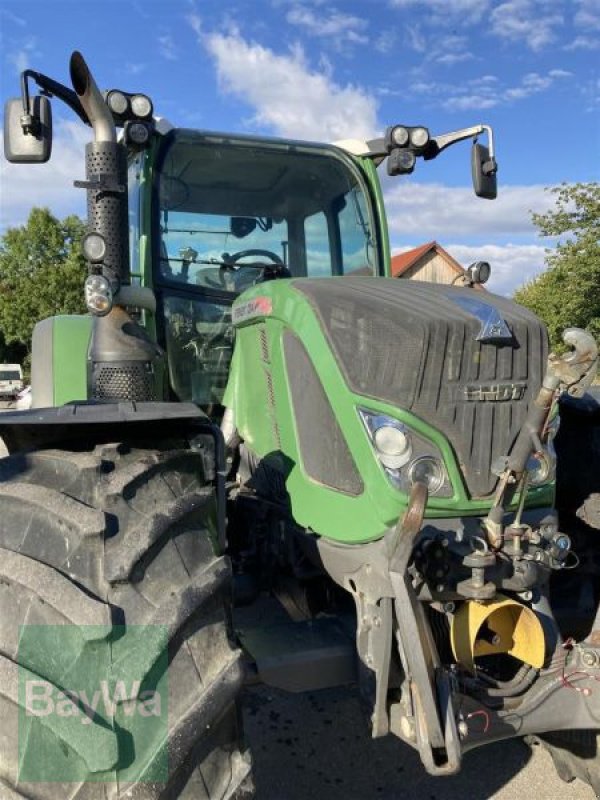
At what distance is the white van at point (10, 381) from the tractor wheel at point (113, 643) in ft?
98.2

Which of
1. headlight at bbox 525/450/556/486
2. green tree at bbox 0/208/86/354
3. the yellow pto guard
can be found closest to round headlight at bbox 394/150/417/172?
headlight at bbox 525/450/556/486

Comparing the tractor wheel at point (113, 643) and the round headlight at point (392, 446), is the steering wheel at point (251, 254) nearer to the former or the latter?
the round headlight at point (392, 446)

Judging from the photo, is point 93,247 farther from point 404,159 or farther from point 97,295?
point 404,159

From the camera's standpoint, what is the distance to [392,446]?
245 cm

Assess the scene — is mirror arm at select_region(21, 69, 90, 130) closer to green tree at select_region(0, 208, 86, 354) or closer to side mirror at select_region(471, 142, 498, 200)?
side mirror at select_region(471, 142, 498, 200)

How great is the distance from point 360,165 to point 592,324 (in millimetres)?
22126

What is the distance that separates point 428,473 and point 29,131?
203 centimetres

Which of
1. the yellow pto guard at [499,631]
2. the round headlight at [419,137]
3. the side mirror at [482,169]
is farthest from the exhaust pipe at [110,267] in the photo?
the side mirror at [482,169]

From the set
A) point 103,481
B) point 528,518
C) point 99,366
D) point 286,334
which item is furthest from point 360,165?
point 103,481

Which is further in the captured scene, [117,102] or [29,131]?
[117,102]

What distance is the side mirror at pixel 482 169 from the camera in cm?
410

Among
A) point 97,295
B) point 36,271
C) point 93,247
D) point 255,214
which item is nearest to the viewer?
point 97,295

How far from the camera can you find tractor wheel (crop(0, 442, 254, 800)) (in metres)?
1.83

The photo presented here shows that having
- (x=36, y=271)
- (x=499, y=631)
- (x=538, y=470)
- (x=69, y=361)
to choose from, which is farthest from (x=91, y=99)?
(x=36, y=271)
